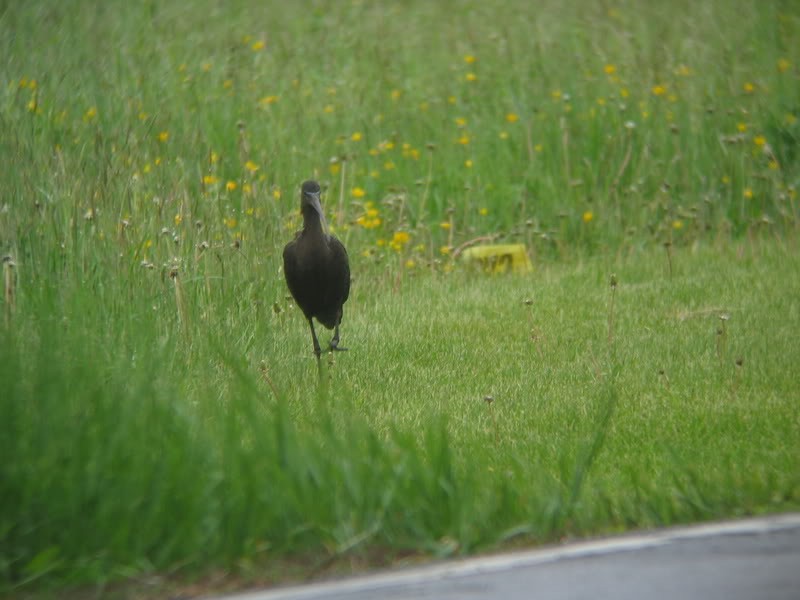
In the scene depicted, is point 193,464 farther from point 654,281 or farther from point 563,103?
point 563,103

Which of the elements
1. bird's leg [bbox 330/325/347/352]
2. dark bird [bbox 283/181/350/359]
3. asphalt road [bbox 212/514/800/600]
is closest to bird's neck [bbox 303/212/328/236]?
dark bird [bbox 283/181/350/359]

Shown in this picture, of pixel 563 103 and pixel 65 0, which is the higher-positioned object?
pixel 65 0

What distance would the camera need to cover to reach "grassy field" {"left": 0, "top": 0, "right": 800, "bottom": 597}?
12.9 ft

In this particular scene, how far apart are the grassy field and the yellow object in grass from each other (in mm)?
122

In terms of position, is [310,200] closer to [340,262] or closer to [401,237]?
A: [340,262]

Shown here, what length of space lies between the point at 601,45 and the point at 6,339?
894cm

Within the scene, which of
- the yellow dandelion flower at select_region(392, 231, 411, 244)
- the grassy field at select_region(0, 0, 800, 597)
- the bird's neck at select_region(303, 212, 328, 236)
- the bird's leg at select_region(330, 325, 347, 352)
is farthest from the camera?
the yellow dandelion flower at select_region(392, 231, 411, 244)

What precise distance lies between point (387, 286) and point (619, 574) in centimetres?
519

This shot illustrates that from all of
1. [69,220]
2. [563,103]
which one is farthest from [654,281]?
[69,220]

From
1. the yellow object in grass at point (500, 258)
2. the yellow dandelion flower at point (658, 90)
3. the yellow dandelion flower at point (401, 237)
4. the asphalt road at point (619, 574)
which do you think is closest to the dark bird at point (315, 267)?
the yellow dandelion flower at point (401, 237)

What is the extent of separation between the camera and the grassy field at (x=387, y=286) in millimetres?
3924

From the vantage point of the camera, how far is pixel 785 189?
30.9ft

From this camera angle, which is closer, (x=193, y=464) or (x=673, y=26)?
(x=193, y=464)

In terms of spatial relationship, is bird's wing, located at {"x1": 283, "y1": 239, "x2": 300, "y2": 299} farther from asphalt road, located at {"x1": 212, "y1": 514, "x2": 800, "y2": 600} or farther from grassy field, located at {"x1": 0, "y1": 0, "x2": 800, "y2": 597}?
asphalt road, located at {"x1": 212, "y1": 514, "x2": 800, "y2": 600}
